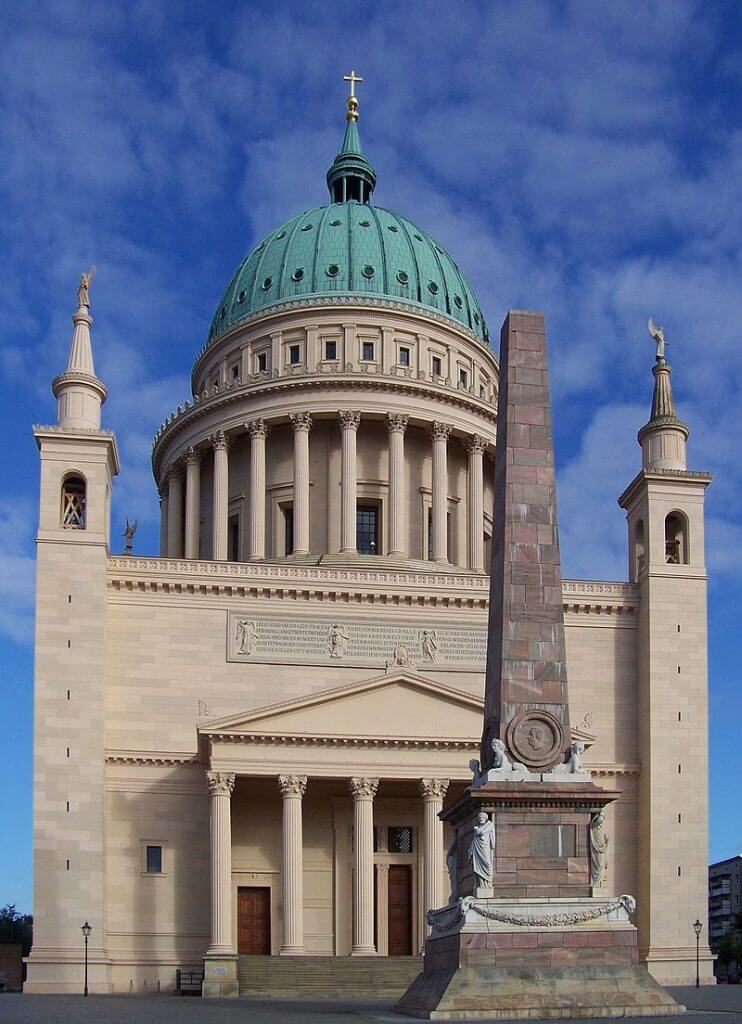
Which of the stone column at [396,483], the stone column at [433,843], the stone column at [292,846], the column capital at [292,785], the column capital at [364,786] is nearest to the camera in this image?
the stone column at [292,846]

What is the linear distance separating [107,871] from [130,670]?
7.00 metres

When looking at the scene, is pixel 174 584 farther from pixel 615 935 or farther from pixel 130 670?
pixel 615 935

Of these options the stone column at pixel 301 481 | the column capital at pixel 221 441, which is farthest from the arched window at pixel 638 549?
the column capital at pixel 221 441

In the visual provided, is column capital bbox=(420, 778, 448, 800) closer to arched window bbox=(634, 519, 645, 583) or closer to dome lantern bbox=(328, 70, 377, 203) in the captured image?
arched window bbox=(634, 519, 645, 583)

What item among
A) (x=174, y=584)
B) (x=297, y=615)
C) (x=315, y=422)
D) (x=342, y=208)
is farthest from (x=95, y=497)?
(x=342, y=208)

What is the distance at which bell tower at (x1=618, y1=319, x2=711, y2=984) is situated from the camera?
54.9 m

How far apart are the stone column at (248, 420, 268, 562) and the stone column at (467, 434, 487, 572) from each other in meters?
9.62

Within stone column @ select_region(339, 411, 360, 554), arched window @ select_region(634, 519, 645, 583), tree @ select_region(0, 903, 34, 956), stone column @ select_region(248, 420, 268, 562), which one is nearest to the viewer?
arched window @ select_region(634, 519, 645, 583)

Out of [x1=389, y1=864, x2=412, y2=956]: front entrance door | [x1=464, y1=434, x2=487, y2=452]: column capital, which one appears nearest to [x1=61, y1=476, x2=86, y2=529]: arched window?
[x1=389, y1=864, x2=412, y2=956]: front entrance door

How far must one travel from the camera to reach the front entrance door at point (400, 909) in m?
55.0

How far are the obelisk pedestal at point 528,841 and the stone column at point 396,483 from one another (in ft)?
124

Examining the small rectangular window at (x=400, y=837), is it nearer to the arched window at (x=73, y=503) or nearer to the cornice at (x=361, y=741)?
the cornice at (x=361, y=741)

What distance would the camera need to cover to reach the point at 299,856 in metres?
51.7

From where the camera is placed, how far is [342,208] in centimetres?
7812
